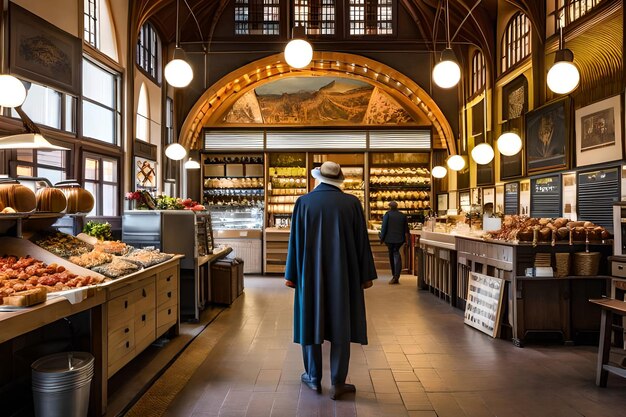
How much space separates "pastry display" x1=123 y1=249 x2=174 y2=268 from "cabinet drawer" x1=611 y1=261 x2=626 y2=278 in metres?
4.59

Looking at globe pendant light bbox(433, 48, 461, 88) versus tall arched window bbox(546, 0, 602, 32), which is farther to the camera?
tall arched window bbox(546, 0, 602, 32)

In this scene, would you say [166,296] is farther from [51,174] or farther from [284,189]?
[284,189]

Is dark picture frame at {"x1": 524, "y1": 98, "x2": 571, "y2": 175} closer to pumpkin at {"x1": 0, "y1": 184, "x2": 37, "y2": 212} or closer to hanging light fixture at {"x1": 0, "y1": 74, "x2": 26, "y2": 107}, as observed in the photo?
pumpkin at {"x1": 0, "y1": 184, "x2": 37, "y2": 212}

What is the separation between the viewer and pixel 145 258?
495cm

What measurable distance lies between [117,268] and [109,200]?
5284 millimetres

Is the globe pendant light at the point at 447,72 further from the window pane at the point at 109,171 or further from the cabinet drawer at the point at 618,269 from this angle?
the window pane at the point at 109,171

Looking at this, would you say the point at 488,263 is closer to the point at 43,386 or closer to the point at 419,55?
the point at 43,386

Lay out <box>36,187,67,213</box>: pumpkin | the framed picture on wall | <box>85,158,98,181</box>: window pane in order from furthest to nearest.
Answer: <box>85,158,98,181</box>: window pane → the framed picture on wall → <box>36,187,67,213</box>: pumpkin

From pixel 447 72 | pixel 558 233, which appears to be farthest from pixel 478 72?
pixel 558 233

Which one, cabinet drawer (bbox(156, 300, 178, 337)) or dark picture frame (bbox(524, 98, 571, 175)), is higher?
dark picture frame (bbox(524, 98, 571, 175))

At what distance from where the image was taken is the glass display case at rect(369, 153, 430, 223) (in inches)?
508

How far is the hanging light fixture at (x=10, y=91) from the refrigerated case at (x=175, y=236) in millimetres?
2068

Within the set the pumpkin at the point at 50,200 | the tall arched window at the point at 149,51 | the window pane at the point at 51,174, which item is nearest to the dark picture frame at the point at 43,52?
the window pane at the point at 51,174

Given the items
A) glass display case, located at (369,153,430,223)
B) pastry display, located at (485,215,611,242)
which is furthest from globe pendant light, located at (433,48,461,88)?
glass display case, located at (369,153,430,223)
